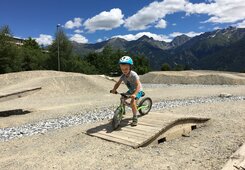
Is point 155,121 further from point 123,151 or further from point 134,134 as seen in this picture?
point 123,151

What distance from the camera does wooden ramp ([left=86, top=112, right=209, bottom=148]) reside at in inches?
322

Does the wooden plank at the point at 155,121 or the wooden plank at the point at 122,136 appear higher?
the wooden plank at the point at 155,121

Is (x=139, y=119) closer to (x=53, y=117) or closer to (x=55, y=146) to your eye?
(x=55, y=146)

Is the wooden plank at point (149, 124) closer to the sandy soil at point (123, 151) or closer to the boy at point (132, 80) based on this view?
the boy at point (132, 80)

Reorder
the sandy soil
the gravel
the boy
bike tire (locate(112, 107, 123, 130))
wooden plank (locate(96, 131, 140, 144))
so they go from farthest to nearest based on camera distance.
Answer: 1. the gravel
2. the boy
3. bike tire (locate(112, 107, 123, 130))
4. wooden plank (locate(96, 131, 140, 144))
5. the sandy soil

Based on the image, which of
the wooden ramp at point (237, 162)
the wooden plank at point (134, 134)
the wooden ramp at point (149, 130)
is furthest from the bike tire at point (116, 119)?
the wooden ramp at point (237, 162)

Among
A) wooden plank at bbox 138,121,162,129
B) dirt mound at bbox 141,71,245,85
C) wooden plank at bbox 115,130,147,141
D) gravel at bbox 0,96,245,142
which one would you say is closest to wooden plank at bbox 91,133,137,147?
wooden plank at bbox 115,130,147,141

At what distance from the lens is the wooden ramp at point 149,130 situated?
8.19 m

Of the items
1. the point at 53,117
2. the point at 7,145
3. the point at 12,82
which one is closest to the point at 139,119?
the point at 7,145

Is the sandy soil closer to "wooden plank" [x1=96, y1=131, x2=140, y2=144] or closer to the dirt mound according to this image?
"wooden plank" [x1=96, y1=131, x2=140, y2=144]

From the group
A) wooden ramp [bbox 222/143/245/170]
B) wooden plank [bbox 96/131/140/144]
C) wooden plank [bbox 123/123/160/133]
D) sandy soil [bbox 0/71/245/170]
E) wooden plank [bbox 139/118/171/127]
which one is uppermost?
wooden plank [bbox 139/118/171/127]

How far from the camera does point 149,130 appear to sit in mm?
8539

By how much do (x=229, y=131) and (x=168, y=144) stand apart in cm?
251

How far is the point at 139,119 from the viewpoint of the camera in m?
9.86
